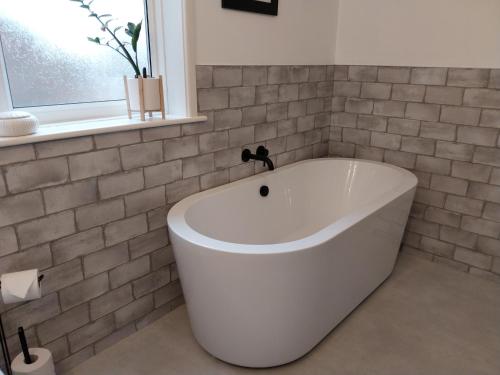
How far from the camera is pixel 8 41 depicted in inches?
→ 62.6

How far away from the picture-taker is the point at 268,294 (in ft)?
5.07

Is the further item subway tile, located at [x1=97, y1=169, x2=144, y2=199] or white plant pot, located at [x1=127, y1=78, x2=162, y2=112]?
white plant pot, located at [x1=127, y1=78, x2=162, y2=112]

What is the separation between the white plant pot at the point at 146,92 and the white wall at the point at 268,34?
0.28 m

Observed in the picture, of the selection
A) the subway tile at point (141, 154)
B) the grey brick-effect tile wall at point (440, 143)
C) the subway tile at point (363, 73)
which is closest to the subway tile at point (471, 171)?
the grey brick-effect tile wall at point (440, 143)

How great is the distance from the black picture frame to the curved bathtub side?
1.28m

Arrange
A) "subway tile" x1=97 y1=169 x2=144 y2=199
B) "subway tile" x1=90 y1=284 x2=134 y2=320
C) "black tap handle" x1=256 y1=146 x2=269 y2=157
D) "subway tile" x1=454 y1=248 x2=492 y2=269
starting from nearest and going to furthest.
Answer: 1. "subway tile" x1=97 y1=169 x2=144 y2=199
2. "subway tile" x1=90 y1=284 x2=134 y2=320
3. "black tap handle" x1=256 y1=146 x2=269 y2=157
4. "subway tile" x1=454 y1=248 x2=492 y2=269

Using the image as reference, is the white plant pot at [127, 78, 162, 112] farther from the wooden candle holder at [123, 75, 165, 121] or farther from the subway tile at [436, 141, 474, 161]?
the subway tile at [436, 141, 474, 161]

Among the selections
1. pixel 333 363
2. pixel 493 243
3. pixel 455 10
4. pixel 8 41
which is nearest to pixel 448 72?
pixel 455 10

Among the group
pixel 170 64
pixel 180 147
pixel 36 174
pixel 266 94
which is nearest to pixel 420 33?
pixel 266 94

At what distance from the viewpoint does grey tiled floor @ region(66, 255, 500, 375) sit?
5.88 ft

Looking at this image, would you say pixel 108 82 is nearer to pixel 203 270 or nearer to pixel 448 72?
pixel 203 270

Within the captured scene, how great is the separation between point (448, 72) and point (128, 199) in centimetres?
215

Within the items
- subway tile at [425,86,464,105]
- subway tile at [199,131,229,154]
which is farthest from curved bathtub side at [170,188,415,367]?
subway tile at [425,86,464,105]

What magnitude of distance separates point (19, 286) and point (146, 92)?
1.02 meters
